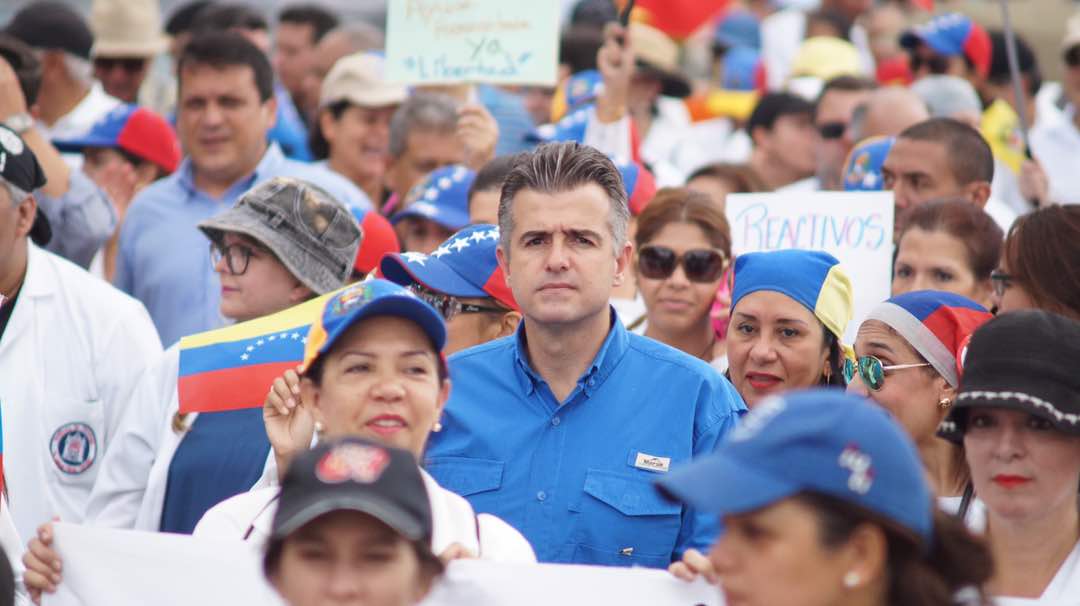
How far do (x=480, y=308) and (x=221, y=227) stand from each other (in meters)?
0.93

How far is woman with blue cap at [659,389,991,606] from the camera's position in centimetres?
310

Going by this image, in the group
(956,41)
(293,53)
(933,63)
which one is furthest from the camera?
(293,53)

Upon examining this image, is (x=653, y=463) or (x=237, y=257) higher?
(x=237, y=257)

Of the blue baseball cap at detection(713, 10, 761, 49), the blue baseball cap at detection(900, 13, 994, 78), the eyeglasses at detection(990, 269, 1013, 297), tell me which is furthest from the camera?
the blue baseball cap at detection(713, 10, 761, 49)

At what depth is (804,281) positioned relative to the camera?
5.73m

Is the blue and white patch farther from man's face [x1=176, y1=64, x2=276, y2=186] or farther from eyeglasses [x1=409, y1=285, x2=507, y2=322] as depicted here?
man's face [x1=176, y1=64, x2=276, y2=186]

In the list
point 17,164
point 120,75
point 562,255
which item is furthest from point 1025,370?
point 120,75

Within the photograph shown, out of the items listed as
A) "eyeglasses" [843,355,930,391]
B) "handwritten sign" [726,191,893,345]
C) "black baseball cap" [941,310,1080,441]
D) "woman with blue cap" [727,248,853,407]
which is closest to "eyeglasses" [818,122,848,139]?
"handwritten sign" [726,191,893,345]

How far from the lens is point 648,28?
1316 centimetres

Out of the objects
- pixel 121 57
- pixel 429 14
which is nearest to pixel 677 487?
pixel 429 14

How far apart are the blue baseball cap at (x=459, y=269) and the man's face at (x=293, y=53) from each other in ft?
24.4

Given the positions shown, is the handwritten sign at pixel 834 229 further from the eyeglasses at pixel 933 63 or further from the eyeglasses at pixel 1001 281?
the eyeglasses at pixel 933 63

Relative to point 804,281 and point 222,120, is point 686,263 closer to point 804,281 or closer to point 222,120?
point 804,281

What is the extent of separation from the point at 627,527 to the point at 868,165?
3868 mm
